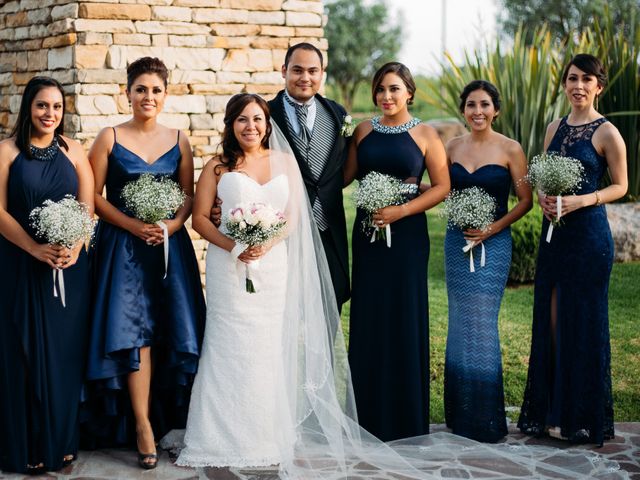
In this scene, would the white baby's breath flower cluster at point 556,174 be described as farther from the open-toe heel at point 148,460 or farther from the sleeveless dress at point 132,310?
the open-toe heel at point 148,460

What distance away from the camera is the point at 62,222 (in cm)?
486

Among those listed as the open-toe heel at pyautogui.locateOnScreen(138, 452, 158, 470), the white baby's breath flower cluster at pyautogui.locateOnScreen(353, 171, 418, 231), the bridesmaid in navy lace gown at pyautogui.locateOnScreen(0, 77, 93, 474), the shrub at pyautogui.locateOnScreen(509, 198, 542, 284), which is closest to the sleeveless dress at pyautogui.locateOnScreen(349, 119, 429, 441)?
the white baby's breath flower cluster at pyautogui.locateOnScreen(353, 171, 418, 231)

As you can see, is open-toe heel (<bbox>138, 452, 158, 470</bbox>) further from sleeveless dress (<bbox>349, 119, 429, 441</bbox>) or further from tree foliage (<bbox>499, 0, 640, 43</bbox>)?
tree foliage (<bbox>499, 0, 640, 43</bbox>)

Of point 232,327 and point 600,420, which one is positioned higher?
point 232,327

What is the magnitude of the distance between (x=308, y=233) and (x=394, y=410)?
137 cm

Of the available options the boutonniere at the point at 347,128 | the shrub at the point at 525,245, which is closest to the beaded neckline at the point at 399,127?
the boutonniere at the point at 347,128

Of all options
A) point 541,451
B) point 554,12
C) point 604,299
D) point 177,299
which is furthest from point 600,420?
point 554,12

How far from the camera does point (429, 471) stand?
17.4 feet

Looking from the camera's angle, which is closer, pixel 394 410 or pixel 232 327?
pixel 232 327

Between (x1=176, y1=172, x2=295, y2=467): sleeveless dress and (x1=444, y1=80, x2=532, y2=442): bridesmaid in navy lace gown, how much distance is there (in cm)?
129

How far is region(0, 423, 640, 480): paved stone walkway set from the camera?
5.16m

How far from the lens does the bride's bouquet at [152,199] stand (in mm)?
5113

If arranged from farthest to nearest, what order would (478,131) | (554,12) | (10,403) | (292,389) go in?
(554,12) → (478,131) → (292,389) → (10,403)

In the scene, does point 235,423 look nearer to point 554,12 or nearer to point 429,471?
point 429,471
